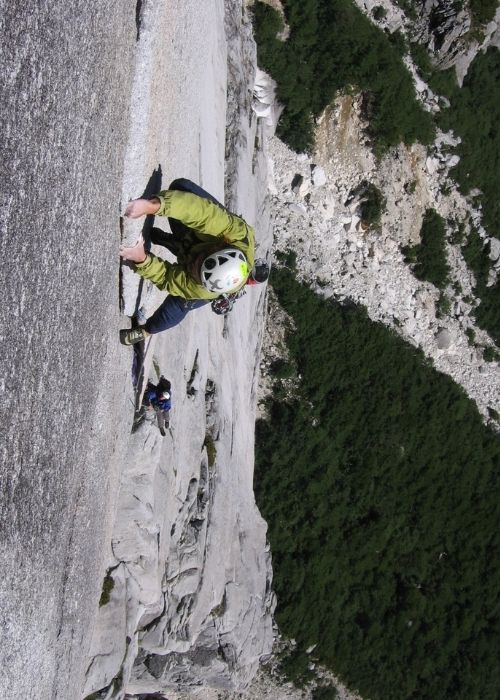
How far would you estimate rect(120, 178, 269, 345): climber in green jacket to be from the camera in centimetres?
720

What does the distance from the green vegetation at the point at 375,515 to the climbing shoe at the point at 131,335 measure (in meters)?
12.5

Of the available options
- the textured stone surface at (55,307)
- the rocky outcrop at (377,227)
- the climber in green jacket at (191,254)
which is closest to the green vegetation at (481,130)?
the rocky outcrop at (377,227)

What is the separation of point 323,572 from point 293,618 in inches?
65.5

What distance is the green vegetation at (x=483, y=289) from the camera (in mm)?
23688

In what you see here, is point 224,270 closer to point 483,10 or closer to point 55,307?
point 55,307

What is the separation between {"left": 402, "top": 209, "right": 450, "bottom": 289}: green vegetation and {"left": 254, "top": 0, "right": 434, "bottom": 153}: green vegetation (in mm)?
2767

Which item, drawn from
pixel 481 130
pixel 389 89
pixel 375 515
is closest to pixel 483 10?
pixel 389 89

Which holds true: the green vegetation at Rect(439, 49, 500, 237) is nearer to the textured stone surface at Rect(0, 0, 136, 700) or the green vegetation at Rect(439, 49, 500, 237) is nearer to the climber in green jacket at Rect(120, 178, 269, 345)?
the climber in green jacket at Rect(120, 178, 269, 345)

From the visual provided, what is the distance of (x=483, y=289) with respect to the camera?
23875mm

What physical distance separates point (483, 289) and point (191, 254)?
59.9 feet

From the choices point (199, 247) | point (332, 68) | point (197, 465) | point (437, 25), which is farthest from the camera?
point (437, 25)

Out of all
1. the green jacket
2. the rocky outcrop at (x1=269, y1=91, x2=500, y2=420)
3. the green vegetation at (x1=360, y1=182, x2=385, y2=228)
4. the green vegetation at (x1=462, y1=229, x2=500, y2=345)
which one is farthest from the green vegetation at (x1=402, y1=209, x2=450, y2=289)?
the green jacket

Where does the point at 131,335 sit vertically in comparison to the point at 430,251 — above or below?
below

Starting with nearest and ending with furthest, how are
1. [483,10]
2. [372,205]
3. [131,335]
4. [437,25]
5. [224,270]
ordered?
[224,270] → [131,335] → [372,205] → [483,10] → [437,25]
